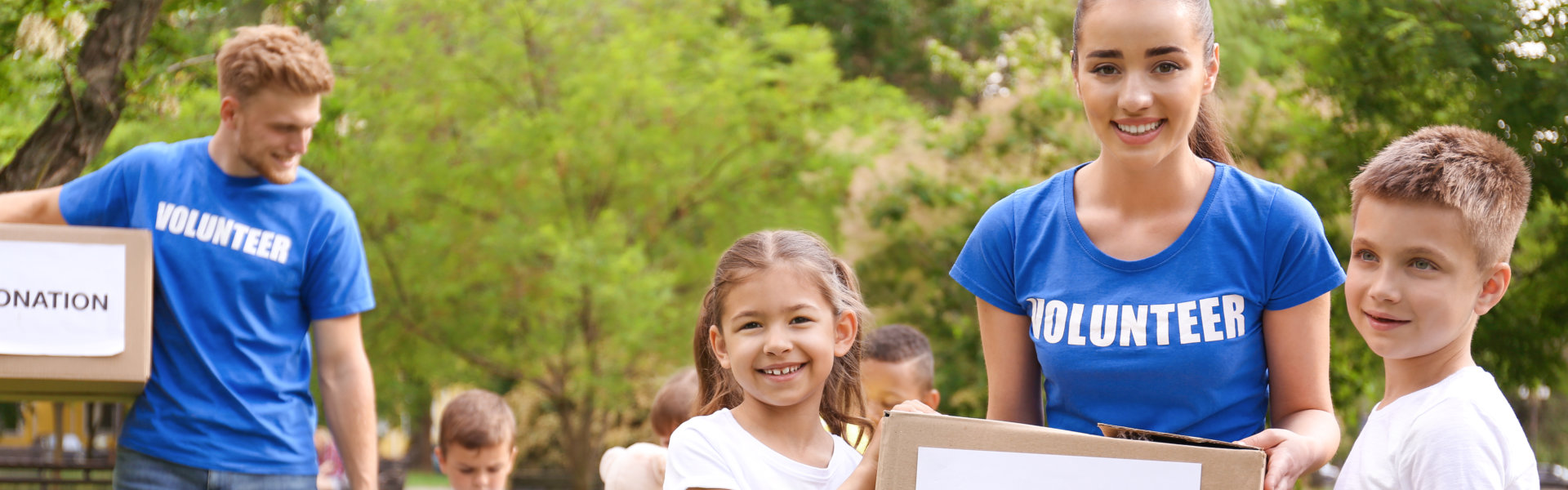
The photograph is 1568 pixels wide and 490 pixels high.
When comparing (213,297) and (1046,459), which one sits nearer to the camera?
(1046,459)

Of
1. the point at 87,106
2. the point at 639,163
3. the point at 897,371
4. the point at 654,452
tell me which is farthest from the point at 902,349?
the point at 639,163

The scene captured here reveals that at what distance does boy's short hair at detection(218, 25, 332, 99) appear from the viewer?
3.48 meters

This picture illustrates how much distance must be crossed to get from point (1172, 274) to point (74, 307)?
8.15ft

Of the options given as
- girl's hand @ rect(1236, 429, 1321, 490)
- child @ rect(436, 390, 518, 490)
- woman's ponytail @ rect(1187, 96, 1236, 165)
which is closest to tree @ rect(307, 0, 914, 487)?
child @ rect(436, 390, 518, 490)

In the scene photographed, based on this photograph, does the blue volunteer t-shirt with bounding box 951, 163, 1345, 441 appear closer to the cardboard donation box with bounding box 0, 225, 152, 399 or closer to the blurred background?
the cardboard donation box with bounding box 0, 225, 152, 399

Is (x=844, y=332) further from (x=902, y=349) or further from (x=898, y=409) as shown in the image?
(x=902, y=349)

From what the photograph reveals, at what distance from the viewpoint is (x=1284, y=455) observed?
2.05 m

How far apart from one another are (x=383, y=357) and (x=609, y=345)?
2.48 metres

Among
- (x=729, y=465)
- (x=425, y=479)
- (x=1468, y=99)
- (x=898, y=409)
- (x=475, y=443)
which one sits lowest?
(x=425, y=479)

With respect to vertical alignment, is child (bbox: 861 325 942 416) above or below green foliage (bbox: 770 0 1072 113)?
below

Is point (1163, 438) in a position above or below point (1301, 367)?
below

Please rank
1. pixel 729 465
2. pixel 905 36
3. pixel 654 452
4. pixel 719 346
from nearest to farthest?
pixel 729 465, pixel 719 346, pixel 654 452, pixel 905 36

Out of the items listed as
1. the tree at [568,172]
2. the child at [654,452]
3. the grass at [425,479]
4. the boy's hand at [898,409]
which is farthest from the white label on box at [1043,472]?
the grass at [425,479]

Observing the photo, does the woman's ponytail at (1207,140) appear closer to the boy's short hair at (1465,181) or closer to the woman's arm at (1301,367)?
the boy's short hair at (1465,181)
